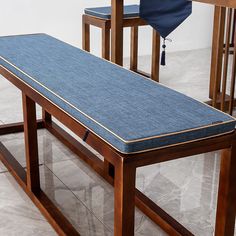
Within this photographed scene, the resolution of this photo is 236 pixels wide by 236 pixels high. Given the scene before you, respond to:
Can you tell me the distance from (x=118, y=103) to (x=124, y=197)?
0.30 m

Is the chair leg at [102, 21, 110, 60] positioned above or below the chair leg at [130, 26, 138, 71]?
above

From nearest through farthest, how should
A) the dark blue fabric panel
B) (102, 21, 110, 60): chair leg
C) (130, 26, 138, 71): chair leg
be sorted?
the dark blue fabric panel → (102, 21, 110, 60): chair leg → (130, 26, 138, 71): chair leg

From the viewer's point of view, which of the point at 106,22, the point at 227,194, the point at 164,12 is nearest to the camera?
the point at 227,194

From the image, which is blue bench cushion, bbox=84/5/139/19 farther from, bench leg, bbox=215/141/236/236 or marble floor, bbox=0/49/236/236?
bench leg, bbox=215/141/236/236

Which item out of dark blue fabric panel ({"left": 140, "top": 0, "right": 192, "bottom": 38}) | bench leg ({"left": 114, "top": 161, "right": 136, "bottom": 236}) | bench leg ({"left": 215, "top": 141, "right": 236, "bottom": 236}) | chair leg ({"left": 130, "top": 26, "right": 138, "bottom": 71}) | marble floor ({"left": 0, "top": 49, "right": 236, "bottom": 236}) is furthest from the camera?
chair leg ({"left": 130, "top": 26, "right": 138, "bottom": 71})

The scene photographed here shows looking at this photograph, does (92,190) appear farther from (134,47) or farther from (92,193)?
(134,47)

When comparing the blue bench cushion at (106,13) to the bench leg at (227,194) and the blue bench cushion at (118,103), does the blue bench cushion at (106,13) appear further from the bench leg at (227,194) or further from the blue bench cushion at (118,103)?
the bench leg at (227,194)

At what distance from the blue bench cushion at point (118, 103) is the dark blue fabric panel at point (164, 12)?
0.53m

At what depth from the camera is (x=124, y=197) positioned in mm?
1227

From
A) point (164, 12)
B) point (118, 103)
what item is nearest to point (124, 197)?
point (118, 103)

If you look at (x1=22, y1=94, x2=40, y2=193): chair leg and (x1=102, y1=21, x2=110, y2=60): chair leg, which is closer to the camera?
(x1=22, y1=94, x2=40, y2=193): chair leg

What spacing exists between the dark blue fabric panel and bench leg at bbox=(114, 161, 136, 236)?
49.6 inches

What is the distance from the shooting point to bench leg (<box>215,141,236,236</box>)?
1.37 m

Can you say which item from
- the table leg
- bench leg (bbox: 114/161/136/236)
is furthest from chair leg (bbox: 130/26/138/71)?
bench leg (bbox: 114/161/136/236)
